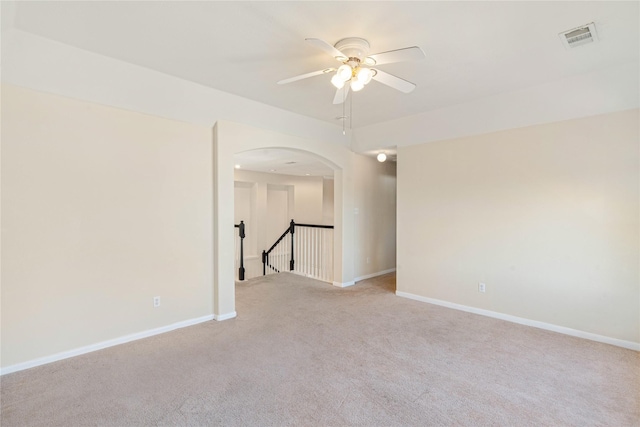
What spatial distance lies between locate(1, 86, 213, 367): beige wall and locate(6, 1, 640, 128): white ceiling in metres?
0.72

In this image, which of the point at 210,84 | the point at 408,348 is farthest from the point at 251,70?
the point at 408,348

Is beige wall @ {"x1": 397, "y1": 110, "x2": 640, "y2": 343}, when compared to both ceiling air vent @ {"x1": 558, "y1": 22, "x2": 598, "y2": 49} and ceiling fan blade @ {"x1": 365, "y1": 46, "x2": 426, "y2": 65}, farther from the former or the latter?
ceiling fan blade @ {"x1": 365, "y1": 46, "x2": 426, "y2": 65}

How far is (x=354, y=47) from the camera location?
255 centimetres

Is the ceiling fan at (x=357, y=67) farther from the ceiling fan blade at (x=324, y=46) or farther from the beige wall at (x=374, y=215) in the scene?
the beige wall at (x=374, y=215)

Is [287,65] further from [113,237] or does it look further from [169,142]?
[113,237]

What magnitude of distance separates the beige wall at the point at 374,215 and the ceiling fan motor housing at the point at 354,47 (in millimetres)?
3150

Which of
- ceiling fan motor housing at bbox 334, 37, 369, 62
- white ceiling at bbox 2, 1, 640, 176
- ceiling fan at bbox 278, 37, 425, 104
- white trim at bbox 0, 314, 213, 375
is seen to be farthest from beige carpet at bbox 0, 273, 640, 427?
white ceiling at bbox 2, 1, 640, 176

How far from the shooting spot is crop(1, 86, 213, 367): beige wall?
2596mm

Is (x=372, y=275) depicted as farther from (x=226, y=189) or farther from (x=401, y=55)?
(x=401, y=55)

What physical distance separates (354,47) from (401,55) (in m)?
0.51

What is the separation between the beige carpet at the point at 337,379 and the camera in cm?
208

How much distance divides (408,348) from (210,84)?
11.8 feet

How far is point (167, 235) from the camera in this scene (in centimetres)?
346

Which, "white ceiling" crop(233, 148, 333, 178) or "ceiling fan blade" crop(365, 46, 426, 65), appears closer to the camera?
"ceiling fan blade" crop(365, 46, 426, 65)
